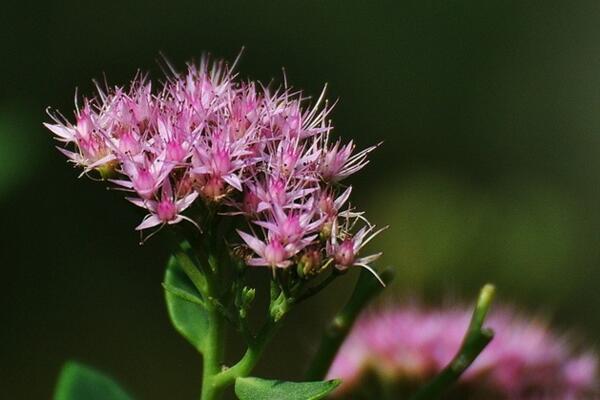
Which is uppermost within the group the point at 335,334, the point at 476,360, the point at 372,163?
the point at 335,334

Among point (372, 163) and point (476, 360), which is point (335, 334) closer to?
point (476, 360)

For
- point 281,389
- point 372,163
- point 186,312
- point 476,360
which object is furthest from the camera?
point 372,163

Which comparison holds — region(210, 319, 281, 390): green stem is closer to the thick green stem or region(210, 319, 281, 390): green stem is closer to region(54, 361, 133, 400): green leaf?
the thick green stem

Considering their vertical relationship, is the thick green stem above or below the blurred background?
above

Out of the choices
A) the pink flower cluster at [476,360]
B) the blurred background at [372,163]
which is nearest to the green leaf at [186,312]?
the pink flower cluster at [476,360]

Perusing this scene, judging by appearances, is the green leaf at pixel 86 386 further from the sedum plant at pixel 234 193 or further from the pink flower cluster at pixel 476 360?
the pink flower cluster at pixel 476 360

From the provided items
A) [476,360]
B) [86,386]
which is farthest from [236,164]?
[476,360]

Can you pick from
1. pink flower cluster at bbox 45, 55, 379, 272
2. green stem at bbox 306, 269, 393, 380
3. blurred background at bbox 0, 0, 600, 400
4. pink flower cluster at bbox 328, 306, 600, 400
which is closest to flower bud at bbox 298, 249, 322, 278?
pink flower cluster at bbox 45, 55, 379, 272
